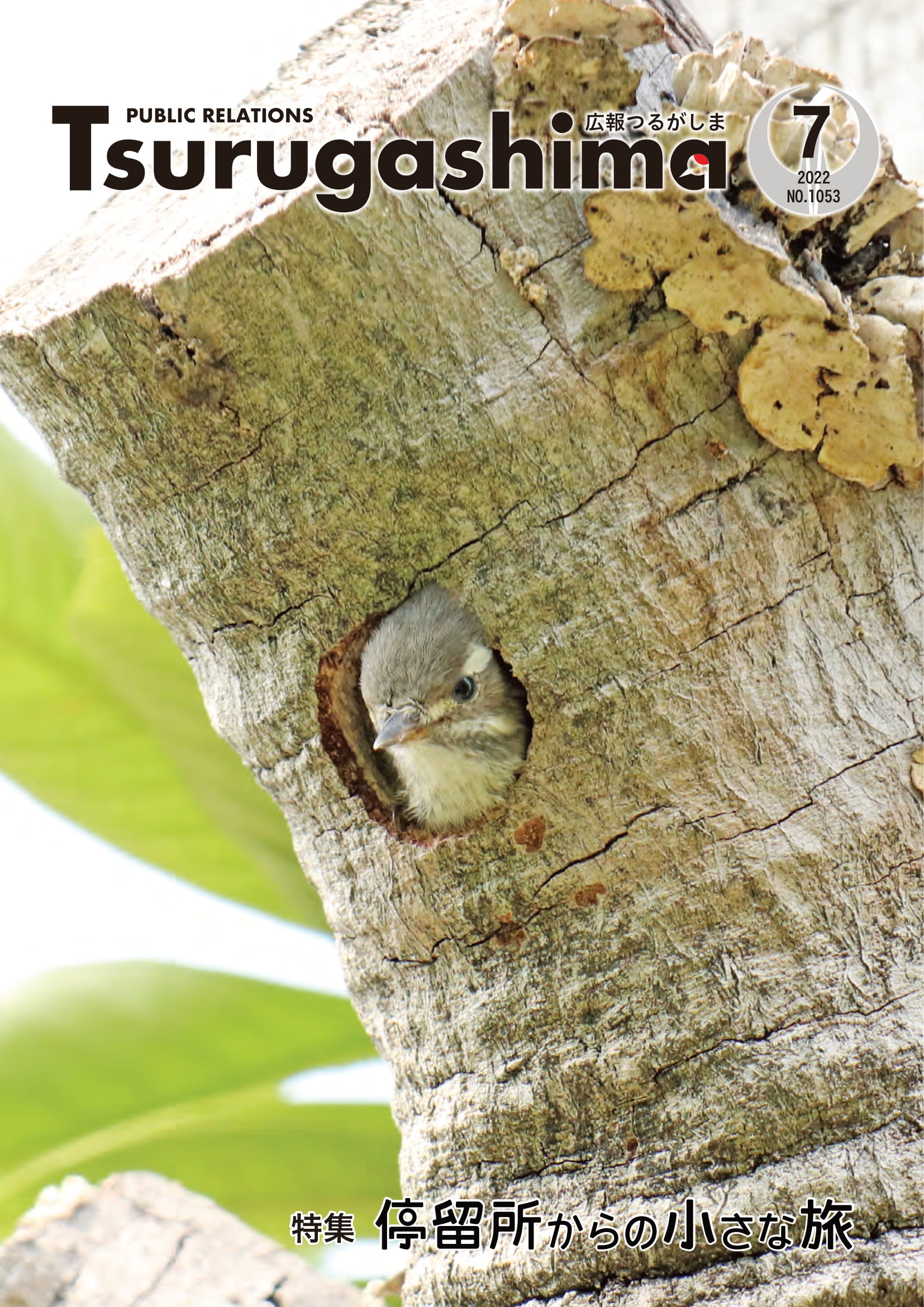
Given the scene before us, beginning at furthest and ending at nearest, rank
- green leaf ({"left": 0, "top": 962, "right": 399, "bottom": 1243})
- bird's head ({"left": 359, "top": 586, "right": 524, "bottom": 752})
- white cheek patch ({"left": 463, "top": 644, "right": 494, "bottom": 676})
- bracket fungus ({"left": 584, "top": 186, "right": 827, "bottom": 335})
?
green leaf ({"left": 0, "top": 962, "right": 399, "bottom": 1243}), white cheek patch ({"left": 463, "top": 644, "right": 494, "bottom": 676}), bird's head ({"left": 359, "top": 586, "right": 524, "bottom": 752}), bracket fungus ({"left": 584, "top": 186, "right": 827, "bottom": 335})

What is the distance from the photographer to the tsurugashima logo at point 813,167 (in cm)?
151

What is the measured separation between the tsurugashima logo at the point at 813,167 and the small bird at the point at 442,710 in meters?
0.71

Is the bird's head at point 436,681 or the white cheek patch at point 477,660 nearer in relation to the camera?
the bird's head at point 436,681

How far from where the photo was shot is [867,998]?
156 cm

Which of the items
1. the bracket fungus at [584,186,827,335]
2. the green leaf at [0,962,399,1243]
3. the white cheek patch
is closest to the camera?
the bracket fungus at [584,186,827,335]

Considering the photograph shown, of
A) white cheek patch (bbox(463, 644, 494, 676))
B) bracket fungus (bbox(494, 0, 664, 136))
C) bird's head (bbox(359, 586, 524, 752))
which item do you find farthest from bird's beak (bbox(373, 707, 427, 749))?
bracket fungus (bbox(494, 0, 664, 136))

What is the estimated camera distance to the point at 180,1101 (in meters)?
2.74

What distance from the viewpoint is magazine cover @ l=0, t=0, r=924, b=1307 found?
152cm

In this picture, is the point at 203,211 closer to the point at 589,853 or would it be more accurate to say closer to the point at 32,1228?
the point at 589,853

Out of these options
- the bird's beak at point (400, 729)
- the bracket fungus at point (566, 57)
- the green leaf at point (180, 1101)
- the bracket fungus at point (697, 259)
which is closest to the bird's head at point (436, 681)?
the bird's beak at point (400, 729)

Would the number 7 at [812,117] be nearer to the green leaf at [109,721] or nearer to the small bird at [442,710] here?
the small bird at [442,710]

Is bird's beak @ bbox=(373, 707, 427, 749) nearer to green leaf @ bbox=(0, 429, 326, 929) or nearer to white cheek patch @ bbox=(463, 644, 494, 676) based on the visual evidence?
white cheek patch @ bbox=(463, 644, 494, 676)

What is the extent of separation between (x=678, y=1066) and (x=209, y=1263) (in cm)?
108

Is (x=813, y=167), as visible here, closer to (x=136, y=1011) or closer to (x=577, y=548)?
(x=577, y=548)
